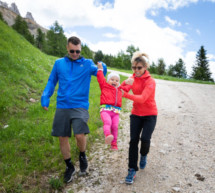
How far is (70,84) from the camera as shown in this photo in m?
3.32

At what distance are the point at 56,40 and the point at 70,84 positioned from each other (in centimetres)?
6166

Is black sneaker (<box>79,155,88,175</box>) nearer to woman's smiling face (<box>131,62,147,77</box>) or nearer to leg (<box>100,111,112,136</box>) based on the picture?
leg (<box>100,111,112,136</box>)

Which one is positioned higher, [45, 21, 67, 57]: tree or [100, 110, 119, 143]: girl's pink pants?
[45, 21, 67, 57]: tree

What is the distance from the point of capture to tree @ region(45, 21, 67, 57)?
193ft

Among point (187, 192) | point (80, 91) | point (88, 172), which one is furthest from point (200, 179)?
point (80, 91)

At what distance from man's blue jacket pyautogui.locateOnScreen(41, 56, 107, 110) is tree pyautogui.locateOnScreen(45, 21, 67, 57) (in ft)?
194

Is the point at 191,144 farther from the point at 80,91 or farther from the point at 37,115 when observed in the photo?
the point at 37,115

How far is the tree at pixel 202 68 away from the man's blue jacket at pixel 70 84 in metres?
56.1

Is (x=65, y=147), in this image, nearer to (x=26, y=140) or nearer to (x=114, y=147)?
(x=114, y=147)

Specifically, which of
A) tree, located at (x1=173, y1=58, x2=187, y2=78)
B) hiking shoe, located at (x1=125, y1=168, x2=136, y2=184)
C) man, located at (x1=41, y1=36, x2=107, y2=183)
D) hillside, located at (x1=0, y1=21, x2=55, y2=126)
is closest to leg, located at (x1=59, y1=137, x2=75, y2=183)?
man, located at (x1=41, y1=36, x2=107, y2=183)

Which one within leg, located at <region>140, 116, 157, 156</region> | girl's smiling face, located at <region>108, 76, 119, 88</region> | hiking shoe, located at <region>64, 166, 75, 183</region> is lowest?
hiking shoe, located at <region>64, 166, 75, 183</region>

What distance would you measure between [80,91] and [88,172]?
1.82 metres

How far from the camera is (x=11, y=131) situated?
5020mm

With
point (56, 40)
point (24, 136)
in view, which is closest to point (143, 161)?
point (24, 136)
